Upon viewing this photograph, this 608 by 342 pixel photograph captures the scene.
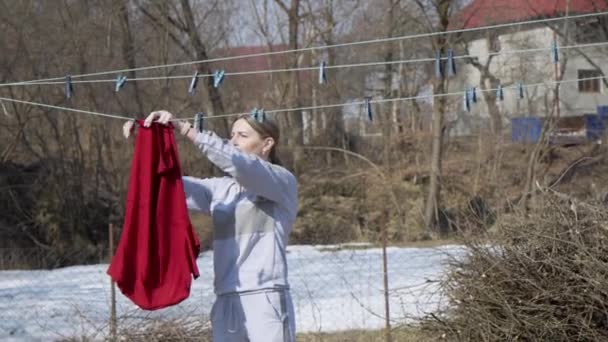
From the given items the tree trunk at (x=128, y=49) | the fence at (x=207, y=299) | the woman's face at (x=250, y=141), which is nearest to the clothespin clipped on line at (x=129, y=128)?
the woman's face at (x=250, y=141)

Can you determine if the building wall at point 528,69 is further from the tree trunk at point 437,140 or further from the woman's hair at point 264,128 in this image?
the woman's hair at point 264,128

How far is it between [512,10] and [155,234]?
21.4m

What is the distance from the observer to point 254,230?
344 cm

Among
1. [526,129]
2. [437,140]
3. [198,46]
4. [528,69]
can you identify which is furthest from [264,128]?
[528,69]

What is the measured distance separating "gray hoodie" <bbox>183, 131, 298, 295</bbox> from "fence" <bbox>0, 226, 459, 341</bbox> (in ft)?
11.1

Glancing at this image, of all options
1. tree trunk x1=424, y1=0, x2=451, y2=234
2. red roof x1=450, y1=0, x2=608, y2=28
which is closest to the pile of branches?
tree trunk x1=424, y1=0, x2=451, y2=234

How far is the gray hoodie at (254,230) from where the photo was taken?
339 cm

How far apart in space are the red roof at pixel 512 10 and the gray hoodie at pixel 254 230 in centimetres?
1764

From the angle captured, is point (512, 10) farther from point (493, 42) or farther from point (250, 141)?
point (250, 141)

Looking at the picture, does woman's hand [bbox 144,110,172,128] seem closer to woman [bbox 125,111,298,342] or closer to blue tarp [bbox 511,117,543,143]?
woman [bbox 125,111,298,342]

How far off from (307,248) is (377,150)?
32.5 ft

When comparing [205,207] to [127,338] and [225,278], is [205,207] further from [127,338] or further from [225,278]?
[127,338]

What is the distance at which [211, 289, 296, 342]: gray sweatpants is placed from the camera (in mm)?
3361

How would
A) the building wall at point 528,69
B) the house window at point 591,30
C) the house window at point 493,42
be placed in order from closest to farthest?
the house window at point 591,30, the house window at point 493,42, the building wall at point 528,69
